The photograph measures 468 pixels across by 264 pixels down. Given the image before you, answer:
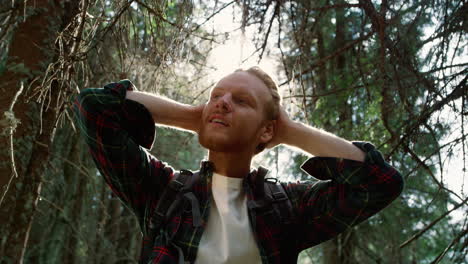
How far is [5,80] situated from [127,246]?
8.68 m

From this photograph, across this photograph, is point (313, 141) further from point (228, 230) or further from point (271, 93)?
point (228, 230)

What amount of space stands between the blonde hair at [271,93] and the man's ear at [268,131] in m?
0.03

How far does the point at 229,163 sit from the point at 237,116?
22 cm

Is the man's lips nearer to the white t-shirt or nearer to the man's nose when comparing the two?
the man's nose

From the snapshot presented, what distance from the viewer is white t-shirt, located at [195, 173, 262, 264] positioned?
1.93 metres

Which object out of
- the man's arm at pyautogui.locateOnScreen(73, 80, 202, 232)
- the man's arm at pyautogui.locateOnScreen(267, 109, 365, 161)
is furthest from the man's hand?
the man's arm at pyautogui.locateOnScreen(73, 80, 202, 232)

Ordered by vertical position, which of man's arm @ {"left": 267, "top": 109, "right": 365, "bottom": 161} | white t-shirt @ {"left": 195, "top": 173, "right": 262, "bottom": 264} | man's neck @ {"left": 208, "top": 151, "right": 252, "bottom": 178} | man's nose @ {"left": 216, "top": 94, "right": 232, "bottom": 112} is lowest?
white t-shirt @ {"left": 195, "top": 173, "right": 262, "bottom": 264}

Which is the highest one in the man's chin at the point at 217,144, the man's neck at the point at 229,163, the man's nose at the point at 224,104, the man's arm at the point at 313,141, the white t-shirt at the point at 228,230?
the man's nose at the point at 224,104

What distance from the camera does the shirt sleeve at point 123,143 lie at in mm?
2057

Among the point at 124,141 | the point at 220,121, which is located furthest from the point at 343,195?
the point at 124,141

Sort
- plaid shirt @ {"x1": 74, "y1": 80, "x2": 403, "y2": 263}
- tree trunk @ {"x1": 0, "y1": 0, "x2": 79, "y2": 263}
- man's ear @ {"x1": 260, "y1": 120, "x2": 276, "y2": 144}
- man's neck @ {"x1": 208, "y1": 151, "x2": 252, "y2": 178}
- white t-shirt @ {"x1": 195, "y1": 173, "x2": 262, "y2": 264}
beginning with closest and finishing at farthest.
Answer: white t-shirt @ {"x1": 195, "y1": 173, "x2": 262, "y2": 264}, plaid shirt @ {"x1": 74, "y1": 80, "x2": 403, "y2": 263}, man's neck @ {"x1": 208, "y1": 151, "x2": 252, "y2": 178}, man's ear @ {"x1": 260, "y1": 120, "x2": 276, "y2": 144}, tree trunk @ {"x1": 0, "y1": 0, "x2": 79, "y2": 263}

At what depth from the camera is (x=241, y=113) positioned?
2170mm

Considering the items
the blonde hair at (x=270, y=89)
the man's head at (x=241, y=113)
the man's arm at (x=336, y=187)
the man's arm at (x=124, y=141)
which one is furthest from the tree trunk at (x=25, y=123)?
the man's arm at (x=336, y=187)

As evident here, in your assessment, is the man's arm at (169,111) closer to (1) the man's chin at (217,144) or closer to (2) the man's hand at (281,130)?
(1) the man's chin at (217,144)
